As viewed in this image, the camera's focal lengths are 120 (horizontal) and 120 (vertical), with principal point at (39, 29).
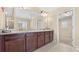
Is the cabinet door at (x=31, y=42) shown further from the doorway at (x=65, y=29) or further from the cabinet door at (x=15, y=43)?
the doorway at (x=65, y=29)

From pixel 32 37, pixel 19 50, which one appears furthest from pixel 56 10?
pixel 19 50

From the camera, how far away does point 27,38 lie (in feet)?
6.93

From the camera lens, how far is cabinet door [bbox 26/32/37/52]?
2.12 m

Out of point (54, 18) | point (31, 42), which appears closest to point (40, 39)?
point (31, 42)

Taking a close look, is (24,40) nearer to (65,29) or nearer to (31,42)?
(31,42)

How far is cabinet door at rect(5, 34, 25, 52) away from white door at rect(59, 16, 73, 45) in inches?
27.1

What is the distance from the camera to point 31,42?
2148 mm

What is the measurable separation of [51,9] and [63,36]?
0.53 m

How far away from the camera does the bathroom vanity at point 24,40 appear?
6.21ft

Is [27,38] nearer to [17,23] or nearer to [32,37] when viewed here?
[32,37]

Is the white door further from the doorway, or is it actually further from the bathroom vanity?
the bathroom vanity

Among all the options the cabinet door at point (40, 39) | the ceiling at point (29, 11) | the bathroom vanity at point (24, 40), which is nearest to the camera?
the bathroom vanity at point (24, 40)

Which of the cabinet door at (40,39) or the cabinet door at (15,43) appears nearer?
the cabinet door at (15,43)

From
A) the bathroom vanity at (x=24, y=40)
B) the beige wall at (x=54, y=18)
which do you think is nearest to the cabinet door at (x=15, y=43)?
the bathroom vanity at (x=24, y=40)
